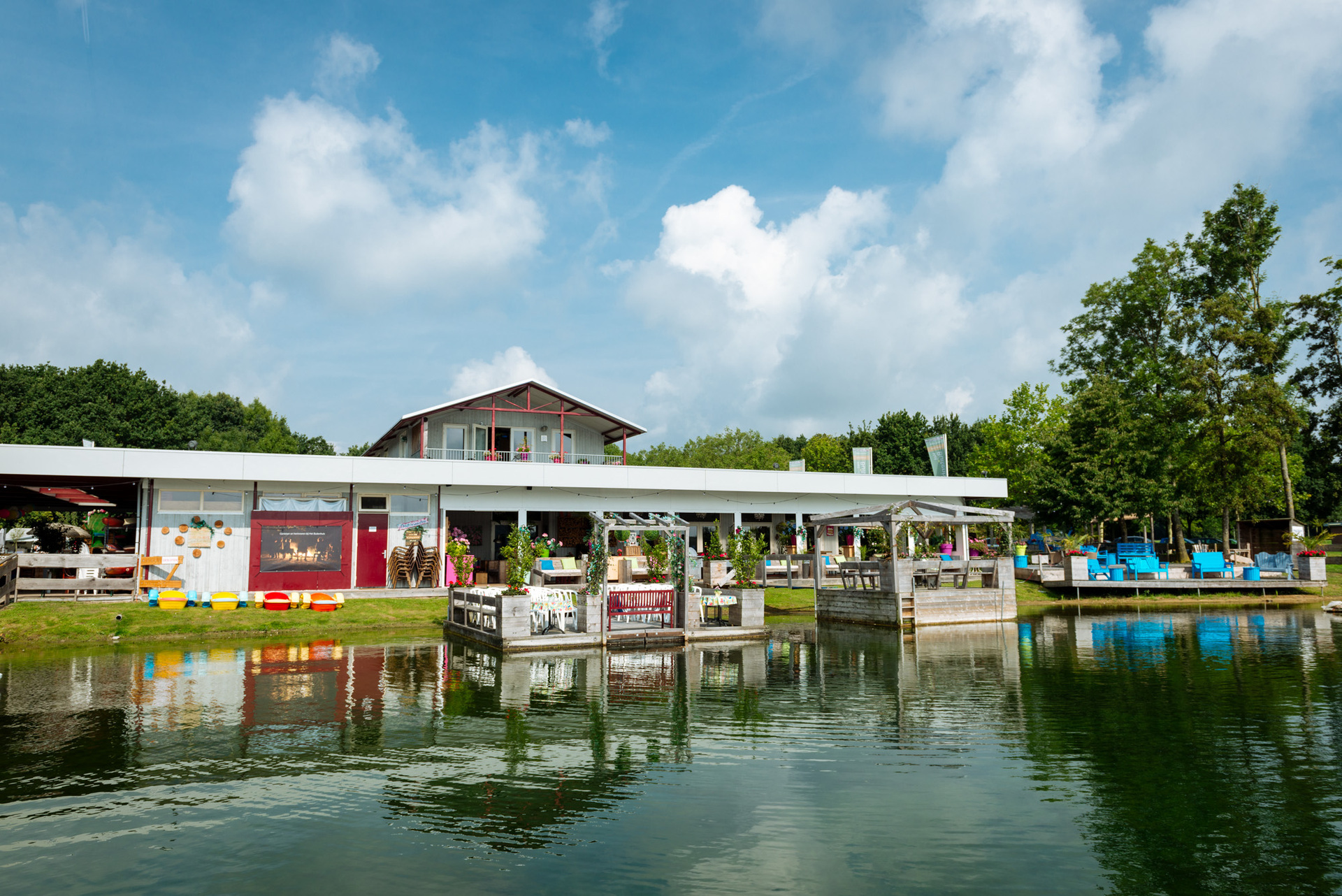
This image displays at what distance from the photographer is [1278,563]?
30.8 m

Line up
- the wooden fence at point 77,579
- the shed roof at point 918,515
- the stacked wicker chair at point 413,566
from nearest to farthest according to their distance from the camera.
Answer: the wooden fence at point 77,579
the shed roof at point 918,515
the stacked wicker chair at point 413,566

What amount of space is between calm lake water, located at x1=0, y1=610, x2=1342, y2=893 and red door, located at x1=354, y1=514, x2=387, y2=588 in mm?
11124

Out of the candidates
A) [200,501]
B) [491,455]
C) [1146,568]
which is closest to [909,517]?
[1146,568]

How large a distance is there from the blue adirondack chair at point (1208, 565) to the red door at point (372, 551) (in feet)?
94.1

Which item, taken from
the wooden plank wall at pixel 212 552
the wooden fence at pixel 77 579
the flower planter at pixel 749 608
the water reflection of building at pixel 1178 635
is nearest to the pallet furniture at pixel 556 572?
the flower planter at pixel 749 608

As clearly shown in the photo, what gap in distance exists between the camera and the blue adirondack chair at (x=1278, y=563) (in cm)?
3011

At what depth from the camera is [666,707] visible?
11.0 meters

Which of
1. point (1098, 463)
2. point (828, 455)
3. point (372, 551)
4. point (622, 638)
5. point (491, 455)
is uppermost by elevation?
point (828, 455)

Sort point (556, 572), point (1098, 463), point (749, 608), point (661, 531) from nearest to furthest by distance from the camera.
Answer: point (661, 531) < point (749, 608) < point (556, 572) < point (1098, 463)

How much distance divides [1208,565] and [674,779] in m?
29.8

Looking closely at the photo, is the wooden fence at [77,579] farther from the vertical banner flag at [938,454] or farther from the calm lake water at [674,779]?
the vertical banner flag at [938,454]

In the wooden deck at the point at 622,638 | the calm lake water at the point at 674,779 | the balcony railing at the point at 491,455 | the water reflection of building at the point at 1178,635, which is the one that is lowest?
the water reflection of building at the point at 1178,635

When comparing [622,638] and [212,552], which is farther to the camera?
[212,552]

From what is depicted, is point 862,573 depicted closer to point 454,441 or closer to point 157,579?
point 454,441
